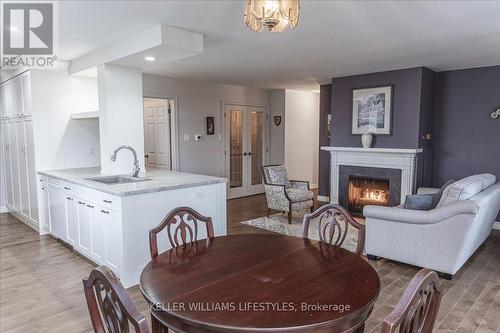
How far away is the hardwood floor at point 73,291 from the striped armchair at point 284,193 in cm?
180

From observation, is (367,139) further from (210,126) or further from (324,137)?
(210,126)

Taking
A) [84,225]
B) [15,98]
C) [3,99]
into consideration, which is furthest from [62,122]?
[84,225]

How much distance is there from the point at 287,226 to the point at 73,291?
296cm

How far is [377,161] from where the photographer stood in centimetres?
557

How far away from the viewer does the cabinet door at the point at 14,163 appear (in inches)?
209

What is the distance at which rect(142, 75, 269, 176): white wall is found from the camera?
A: 6.04 meters

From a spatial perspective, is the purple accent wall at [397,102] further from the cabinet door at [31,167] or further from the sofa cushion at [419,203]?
the cabinet door at [31,167]

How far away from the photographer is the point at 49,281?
126 inches

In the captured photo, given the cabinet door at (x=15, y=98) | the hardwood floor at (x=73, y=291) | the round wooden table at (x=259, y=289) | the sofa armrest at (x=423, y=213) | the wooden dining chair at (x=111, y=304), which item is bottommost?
the hardwood floor at (x=73, y=291)

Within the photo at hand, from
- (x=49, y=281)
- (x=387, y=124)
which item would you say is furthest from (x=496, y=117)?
(x=49, y=281)

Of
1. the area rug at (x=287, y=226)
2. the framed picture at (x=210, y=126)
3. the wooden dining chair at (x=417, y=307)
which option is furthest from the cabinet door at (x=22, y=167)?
the wooden dining chair at (x=417, y=307)

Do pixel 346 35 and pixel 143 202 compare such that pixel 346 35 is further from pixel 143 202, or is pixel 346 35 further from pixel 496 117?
pixel 496 117

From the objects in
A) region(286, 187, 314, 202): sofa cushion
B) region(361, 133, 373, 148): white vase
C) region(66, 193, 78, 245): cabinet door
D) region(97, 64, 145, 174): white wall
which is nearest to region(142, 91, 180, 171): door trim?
region(97, 64, 145, 174): white wall

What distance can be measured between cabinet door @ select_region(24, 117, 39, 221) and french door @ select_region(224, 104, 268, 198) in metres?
3.44
